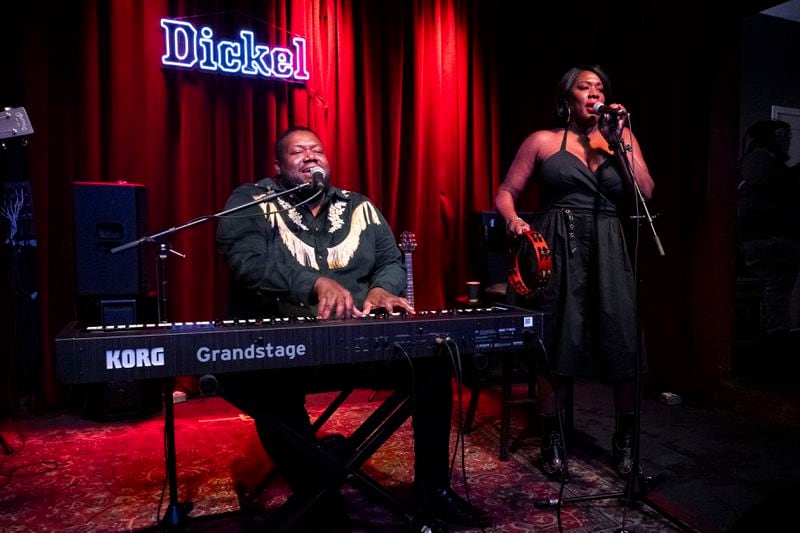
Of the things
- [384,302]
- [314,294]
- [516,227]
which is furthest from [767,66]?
[314,294]

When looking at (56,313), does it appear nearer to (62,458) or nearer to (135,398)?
(135,398)

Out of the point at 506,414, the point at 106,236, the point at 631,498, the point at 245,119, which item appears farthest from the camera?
the point at 245,119

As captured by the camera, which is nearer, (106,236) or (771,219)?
(106,236)

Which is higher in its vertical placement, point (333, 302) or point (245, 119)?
point (245, 119)

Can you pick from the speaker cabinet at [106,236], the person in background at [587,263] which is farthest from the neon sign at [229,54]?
the person in background at [587,263]

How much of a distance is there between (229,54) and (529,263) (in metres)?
2.81

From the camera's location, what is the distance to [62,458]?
8.80ft

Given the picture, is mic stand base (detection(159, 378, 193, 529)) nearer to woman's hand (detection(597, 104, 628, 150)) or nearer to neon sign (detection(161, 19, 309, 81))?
woman's hand (detection(597, 104, 628, 150))

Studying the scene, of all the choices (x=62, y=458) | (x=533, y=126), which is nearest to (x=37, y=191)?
(x=62, y=458)

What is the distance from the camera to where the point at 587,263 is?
7.53 ft

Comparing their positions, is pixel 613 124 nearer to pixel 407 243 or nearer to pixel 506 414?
pixel 506 414

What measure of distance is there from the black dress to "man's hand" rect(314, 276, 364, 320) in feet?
3.13

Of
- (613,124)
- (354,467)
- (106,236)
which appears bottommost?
(354,467)

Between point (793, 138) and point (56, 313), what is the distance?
24.7ft
